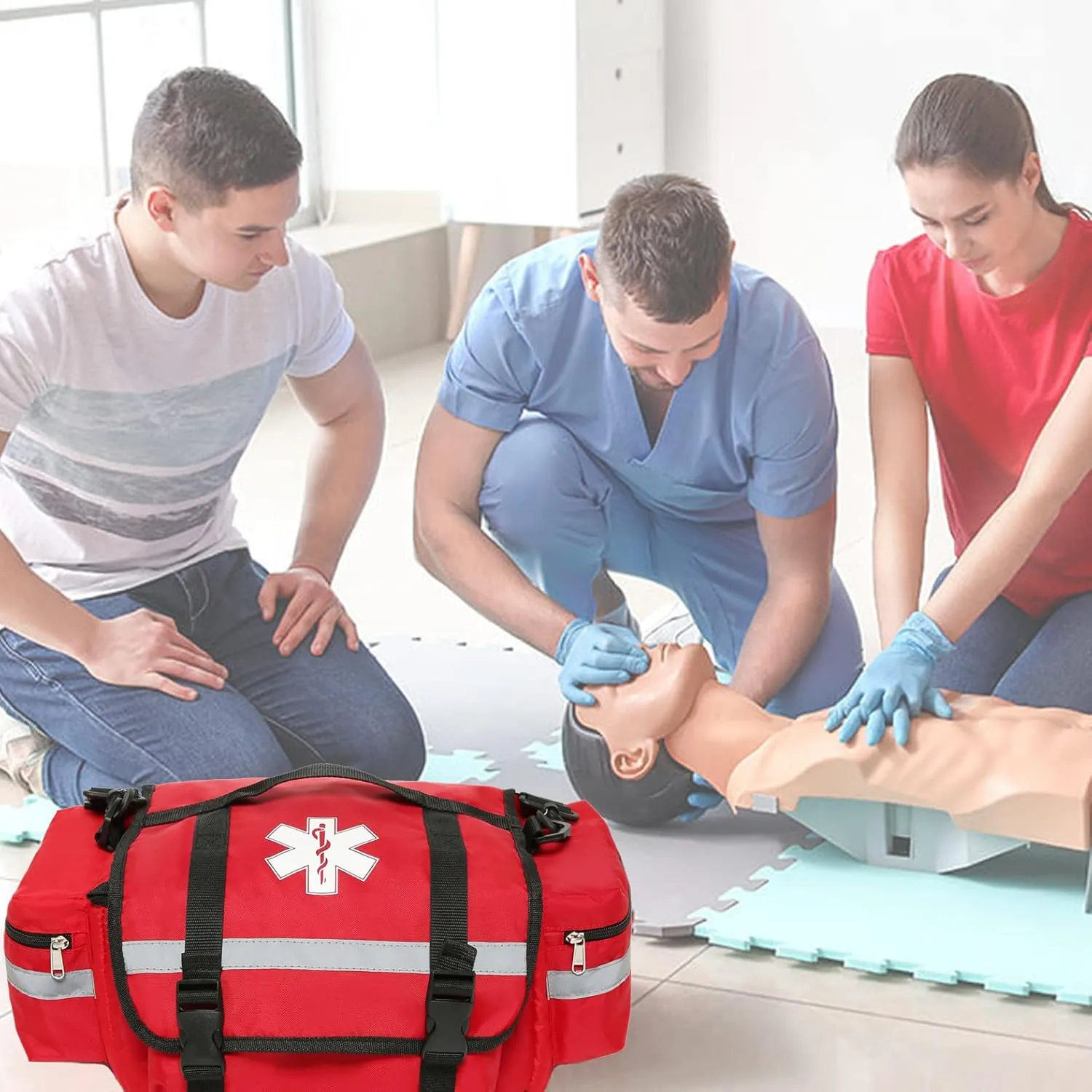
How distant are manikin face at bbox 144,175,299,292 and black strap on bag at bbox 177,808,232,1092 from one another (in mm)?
666

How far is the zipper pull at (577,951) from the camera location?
147 cm

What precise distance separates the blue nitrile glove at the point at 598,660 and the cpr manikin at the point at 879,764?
11 mm

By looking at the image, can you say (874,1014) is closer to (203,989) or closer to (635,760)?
(635,760)

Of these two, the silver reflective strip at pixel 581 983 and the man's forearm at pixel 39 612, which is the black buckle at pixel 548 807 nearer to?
the silver reflective strip at pixel 581 983

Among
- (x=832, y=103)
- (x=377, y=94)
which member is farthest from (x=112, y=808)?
(x=832, y=103)

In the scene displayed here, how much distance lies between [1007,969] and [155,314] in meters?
1.05

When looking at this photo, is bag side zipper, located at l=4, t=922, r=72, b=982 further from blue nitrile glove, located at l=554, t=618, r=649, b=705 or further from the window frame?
the window frame

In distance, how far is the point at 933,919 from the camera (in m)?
1.81

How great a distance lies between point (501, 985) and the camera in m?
1.44

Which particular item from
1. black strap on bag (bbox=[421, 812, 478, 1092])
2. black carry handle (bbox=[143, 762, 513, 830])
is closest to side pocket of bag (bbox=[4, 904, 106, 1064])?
black carry handle (bbox=[143, 762, 513, 830])

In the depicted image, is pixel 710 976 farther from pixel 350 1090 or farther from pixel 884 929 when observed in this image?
pixel 350 1090

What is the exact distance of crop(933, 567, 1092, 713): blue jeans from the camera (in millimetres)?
1988

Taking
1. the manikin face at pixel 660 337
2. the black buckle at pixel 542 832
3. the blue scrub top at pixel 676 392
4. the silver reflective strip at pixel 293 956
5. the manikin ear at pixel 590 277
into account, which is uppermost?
the manikin ear at pixel 590 277

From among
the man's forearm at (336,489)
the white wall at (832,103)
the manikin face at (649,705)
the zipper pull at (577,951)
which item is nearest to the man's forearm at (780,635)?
the manikin face at (649,705)
